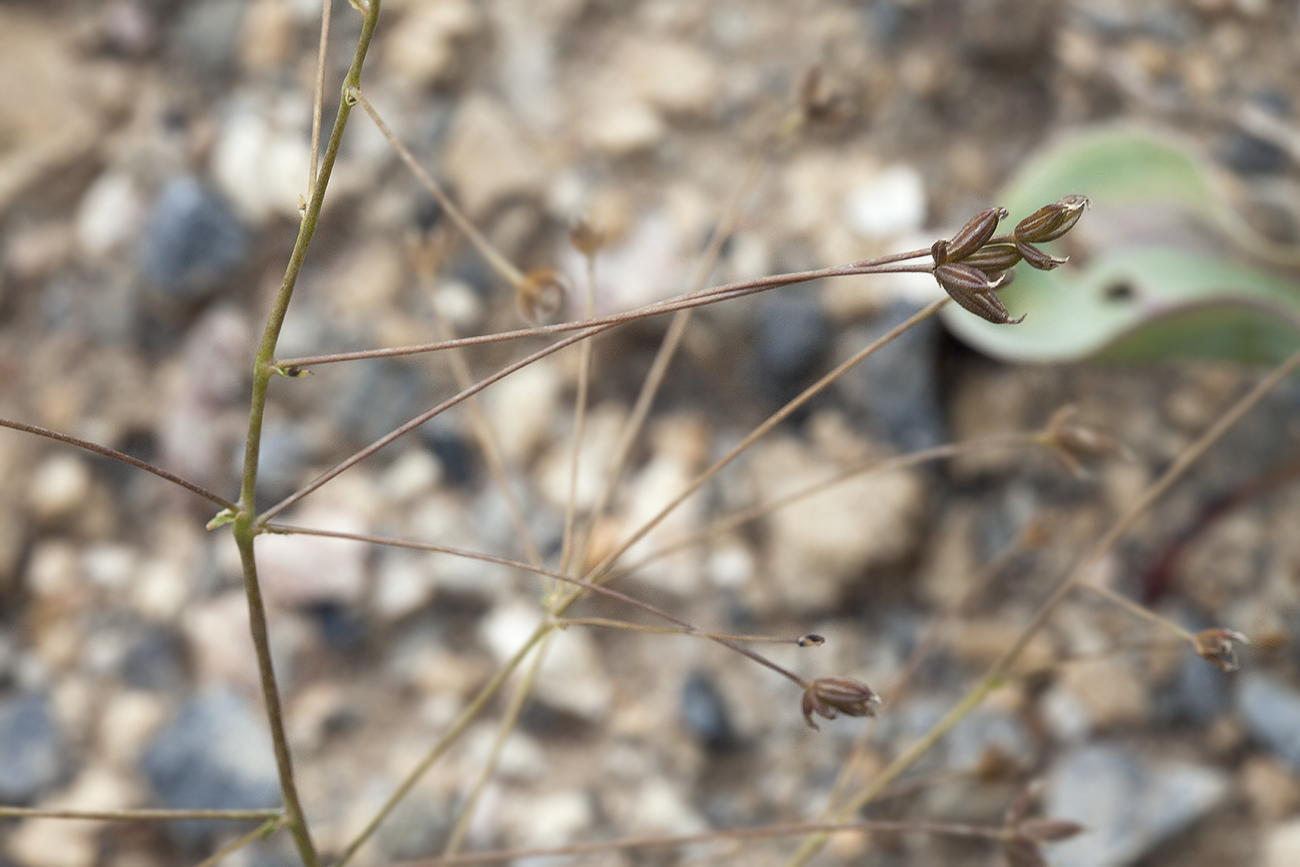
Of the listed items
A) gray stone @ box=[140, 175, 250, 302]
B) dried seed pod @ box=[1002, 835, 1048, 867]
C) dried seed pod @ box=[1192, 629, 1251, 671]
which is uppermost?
gray stone @ box=[140, 175, 250, 302]

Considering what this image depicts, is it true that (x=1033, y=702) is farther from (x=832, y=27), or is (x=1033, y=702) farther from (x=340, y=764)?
(x=832, y=27)

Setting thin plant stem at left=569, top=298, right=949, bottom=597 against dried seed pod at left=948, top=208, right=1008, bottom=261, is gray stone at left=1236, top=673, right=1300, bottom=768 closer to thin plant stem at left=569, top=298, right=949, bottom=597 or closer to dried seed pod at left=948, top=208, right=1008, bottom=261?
thin plant stem at left=569, top=298, right=949, bottom=597

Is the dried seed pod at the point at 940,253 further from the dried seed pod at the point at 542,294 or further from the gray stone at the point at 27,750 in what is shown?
the gray stone at the point at 27,750

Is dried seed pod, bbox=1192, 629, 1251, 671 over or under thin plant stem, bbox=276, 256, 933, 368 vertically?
under

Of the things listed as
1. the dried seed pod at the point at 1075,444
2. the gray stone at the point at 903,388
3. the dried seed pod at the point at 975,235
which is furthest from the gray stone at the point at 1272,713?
the dried seed pod at the point at 975,235

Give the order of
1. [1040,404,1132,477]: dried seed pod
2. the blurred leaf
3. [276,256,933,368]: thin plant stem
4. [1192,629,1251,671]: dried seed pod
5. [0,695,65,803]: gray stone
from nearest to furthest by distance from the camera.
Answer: [276,256,933,368]: thin plant stem → [1192,629,1251,671]: dried seed pod → [1040,404,1132,477]: dried seed pod → the blurred leaf → [0,695,65,803]: gray stone

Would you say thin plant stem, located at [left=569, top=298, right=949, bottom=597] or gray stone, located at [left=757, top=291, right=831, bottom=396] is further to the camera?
gray stone, located at [left=757, top=291, right=831, bottom=396]

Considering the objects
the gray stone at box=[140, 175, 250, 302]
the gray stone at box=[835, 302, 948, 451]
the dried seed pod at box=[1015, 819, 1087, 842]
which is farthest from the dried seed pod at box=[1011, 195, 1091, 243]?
the gray stone at box=[140, 175, 250, 302]
